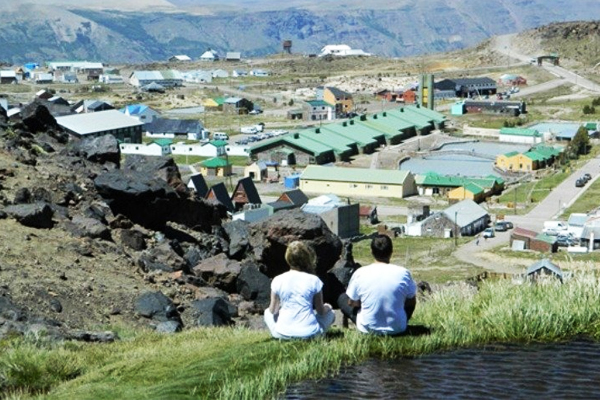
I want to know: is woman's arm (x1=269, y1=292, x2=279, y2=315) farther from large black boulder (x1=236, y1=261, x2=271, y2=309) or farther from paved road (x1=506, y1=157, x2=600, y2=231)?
paved road (x1=506, y1=157, x2=600, y2=231)

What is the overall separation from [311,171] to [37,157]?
41.2 metres

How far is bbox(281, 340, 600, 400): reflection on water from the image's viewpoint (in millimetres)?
7078

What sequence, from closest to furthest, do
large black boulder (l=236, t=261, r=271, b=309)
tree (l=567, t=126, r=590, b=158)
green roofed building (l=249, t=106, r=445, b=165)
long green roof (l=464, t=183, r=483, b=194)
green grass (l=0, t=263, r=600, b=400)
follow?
green grass (l=0, t=263, r=600, b=400) → large black boulder (l=236, t=261, r=271, b=309) → long green roof (l=464, t=183, r=483, b=194) → green roofed building (l=249, t=106, r=445, b=165) → tree (l=567, t=126, r=590, b=158)

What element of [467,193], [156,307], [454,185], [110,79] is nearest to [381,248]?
[156,307]

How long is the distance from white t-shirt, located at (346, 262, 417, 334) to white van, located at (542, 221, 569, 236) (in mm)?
36796

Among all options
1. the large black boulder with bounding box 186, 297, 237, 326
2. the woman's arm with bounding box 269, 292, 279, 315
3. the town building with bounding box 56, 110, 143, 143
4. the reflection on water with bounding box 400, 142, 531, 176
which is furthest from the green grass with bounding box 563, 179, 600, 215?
the woman's arm with bounding box 269, 292, 279, 315

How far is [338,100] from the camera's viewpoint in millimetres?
99812

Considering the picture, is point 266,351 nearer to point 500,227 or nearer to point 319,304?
point 319,304

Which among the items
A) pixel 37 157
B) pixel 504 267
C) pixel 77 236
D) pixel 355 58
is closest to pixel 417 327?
pixel 77 236

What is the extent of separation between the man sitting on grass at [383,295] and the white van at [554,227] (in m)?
36.8

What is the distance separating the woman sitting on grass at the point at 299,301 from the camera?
830 centimetres

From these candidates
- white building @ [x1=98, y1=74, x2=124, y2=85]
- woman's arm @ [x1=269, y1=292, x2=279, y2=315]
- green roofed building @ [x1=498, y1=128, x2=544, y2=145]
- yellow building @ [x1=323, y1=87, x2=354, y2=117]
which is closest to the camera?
woman's arm @ [x1=269, y1=292, x2=279, y2=315]

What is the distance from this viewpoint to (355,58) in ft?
561

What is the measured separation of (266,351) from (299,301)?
1.74 feet
